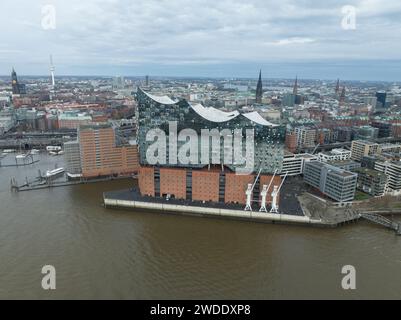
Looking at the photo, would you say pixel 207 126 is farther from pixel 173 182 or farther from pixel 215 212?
pixel 215 212

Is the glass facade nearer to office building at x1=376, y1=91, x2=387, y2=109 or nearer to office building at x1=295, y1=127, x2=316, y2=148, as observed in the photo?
office building at x1=295, y1=127, x2=316, y2=148

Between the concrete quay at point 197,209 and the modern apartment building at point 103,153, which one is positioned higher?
the modern apartment building at point 103,153

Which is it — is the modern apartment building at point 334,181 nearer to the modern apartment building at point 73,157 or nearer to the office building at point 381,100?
the modern apartment building at point 73,157

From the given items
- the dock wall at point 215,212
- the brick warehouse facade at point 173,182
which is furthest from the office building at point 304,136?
the brick warehouse facade at point 173,182

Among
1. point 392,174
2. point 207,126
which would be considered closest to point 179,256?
point 207,126

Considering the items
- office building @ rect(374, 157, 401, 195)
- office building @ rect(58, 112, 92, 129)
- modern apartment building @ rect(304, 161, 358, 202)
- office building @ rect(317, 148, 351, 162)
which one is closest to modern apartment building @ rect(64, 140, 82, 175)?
modern apartment building @ rect(304, 161, 358, 202)

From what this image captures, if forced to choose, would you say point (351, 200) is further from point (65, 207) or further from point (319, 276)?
point (65, 207)
